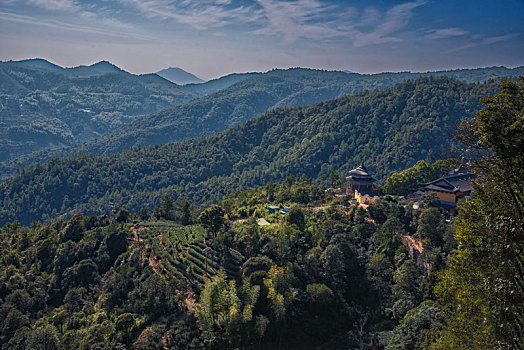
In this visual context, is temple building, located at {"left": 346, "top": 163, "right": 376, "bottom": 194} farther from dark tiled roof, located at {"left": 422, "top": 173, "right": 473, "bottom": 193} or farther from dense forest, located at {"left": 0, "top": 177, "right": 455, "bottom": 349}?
dark tiled roof, located at {"left": 422, "top": 173, "right": 473, "bottom": 193}

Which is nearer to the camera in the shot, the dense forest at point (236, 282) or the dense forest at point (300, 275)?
the dense forest at point (300, 275)

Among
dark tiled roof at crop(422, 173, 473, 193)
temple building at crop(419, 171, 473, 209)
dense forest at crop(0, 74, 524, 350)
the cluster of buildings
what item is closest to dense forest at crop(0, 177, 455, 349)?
dense forest at crop(0, 74, 524, 350)

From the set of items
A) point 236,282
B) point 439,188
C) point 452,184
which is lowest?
point 236,282

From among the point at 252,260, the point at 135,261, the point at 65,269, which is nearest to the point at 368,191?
the point at 252,260

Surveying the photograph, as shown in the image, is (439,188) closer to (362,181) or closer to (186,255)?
(362,181)

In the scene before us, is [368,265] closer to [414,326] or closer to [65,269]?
[414,326]

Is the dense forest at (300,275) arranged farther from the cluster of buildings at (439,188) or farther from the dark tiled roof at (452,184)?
the dark tiled roof at (452,184)

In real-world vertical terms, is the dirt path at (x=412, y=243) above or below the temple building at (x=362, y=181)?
below

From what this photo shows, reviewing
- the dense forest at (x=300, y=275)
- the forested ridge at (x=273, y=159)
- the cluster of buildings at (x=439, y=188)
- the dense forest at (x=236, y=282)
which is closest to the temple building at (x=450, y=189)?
the cluster of buildings at (x=439, y=188)

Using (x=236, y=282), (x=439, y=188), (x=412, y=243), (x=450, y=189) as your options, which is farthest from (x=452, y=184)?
(x=236, y=282)
